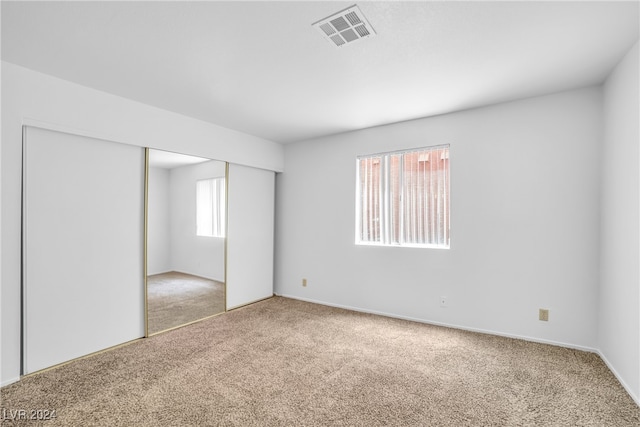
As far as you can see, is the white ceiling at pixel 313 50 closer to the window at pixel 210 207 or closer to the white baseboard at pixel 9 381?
the window at pixel 210 207

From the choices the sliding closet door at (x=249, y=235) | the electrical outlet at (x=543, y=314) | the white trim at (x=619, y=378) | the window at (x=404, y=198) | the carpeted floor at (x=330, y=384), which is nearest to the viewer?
the carpeted floor at (x=330, y=384)

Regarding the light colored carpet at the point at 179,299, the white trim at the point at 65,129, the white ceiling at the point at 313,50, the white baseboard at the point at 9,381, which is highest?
the white ceiling at the point at 313,50

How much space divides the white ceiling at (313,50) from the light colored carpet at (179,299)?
195 centimetres

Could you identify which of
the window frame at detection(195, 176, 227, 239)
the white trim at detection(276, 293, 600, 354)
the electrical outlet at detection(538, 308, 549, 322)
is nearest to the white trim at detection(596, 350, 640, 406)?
the white trim at detection(276, 293, 600, 354)

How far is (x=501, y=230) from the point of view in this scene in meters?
3.20

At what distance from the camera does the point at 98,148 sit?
2.85 metres

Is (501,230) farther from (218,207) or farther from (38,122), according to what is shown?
(38,122)

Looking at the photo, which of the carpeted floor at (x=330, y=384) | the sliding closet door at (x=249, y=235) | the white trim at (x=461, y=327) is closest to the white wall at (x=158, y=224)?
the carpeted floor at (x=330, y=384)

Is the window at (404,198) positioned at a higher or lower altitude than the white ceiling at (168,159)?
lower

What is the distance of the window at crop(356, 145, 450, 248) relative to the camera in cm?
362

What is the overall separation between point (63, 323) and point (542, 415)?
3.69m

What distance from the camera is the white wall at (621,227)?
6.97ft

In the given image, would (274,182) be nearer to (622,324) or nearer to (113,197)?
(113,197)

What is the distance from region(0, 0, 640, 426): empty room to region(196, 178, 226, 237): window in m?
0.03
